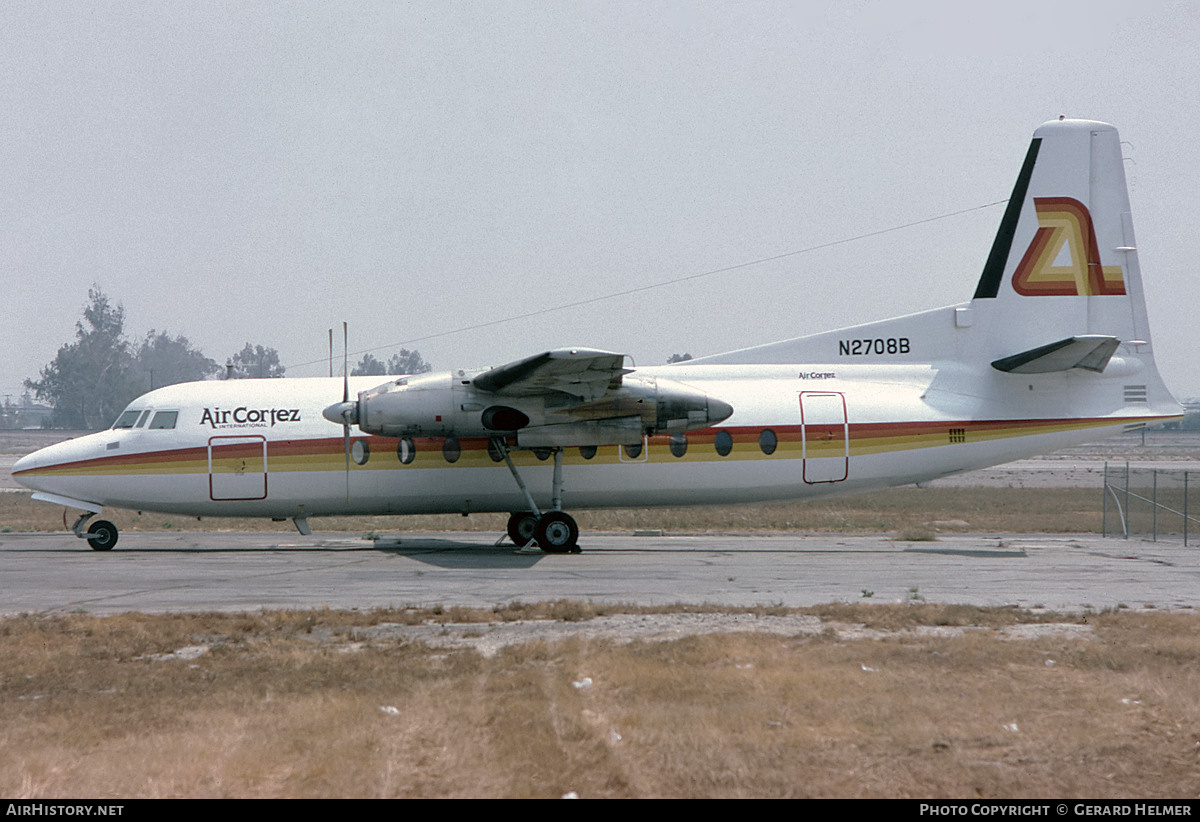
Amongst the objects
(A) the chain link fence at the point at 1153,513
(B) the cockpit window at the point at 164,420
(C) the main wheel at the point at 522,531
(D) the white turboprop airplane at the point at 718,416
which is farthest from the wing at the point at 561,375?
(A) the chain link fence at the point at 1153,513

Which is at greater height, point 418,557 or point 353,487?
point 353,487

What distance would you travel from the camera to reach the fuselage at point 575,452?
1895 centimetres

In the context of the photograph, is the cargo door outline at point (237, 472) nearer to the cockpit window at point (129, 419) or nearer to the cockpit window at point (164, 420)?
the cockpit window at point (164, 420)

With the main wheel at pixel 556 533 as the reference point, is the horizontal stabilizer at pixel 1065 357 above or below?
above

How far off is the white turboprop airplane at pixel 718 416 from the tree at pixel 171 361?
130 meters

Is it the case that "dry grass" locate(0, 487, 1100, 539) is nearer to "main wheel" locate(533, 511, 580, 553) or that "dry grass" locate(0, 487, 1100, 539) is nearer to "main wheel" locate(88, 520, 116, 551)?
"main wheel" locate(88, 520, 116, 551)

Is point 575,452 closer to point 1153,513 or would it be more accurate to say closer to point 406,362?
point 1153,513

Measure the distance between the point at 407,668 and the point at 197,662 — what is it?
2.08 meters

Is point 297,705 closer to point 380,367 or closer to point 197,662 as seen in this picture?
point 197,662

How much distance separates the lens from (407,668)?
341 inches

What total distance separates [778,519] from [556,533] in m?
14.3
